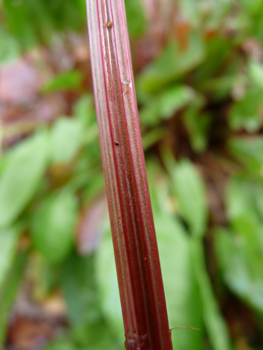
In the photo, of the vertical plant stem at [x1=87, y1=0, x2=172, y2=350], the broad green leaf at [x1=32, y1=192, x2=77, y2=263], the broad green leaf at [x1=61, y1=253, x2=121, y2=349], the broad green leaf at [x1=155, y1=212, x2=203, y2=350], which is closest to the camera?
the vertical plant stem at [x1=87, y1=0, x2=172, y2=350]

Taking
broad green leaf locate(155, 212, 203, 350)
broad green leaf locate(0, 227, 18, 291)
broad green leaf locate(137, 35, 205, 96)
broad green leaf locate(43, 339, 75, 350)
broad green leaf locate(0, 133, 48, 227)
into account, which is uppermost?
broad green leaf locate(137, 35, 205, 96)

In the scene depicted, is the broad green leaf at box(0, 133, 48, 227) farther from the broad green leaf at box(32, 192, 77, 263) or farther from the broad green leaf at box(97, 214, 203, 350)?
the broad green leaf at box(97, 214, 203, 350)

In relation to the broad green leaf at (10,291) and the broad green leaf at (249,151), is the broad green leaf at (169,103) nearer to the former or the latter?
the broad green leaf at (249,151)

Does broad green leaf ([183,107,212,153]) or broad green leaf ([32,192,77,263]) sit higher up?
broad green leaf ([183,107,212,153])

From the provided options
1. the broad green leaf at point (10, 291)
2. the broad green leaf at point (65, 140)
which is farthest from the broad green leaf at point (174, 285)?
the broad green leaf at point (10, 291)

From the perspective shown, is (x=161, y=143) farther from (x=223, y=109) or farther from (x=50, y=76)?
(x=50, y=76)

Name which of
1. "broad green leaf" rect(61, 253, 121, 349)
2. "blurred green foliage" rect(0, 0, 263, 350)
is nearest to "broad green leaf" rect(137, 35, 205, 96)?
"blurred green foliage" rect(0, 0, 263, 350)

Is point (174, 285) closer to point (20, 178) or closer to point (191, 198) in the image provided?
point (191, 198)
